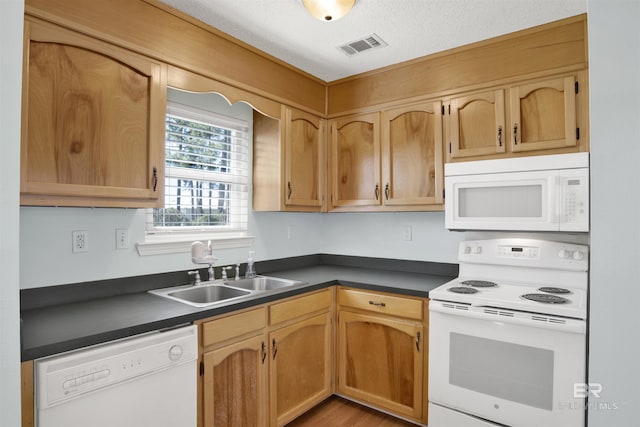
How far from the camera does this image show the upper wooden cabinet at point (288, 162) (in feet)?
8.36

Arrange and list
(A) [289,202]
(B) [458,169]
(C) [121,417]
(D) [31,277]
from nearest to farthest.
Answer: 1. (C) [121,417]
2. (D) [31,277]
3. (B) [458,169]
4. (A) [289,202]

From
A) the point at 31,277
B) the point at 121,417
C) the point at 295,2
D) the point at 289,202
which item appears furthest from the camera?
the point at 289,202

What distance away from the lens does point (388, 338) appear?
2301 mm

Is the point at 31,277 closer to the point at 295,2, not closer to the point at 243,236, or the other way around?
the point at 243,236

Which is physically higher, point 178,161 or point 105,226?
point 178,161

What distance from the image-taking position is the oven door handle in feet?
5.33

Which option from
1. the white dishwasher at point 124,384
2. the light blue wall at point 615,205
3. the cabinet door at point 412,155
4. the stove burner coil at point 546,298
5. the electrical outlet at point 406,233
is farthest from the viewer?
the electrical outlet at point 406,233

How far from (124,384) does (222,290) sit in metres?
0.95

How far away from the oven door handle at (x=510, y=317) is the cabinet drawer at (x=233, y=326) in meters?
0.95

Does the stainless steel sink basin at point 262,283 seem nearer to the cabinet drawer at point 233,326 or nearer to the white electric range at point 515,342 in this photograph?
the cabinet drawer at point 233,326

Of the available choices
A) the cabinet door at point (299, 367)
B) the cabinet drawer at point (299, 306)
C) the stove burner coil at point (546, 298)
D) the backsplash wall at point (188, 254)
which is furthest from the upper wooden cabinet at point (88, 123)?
the stove burner coil at point (546, 298)

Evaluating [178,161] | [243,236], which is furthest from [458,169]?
[178,161]

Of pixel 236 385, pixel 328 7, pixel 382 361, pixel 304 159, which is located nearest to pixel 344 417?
pixel 382 361

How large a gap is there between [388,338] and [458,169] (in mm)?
1147
